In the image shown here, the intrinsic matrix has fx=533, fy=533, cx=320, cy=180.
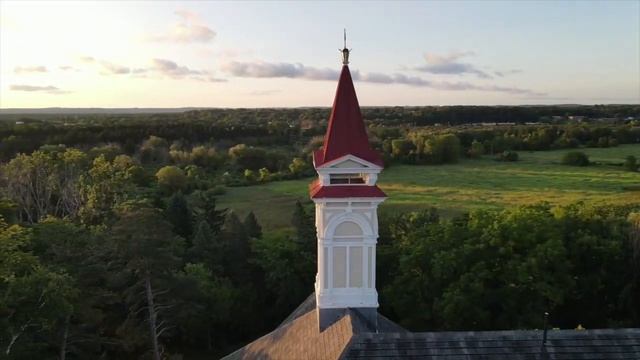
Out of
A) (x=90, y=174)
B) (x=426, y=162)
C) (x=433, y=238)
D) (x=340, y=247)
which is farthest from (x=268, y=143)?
(x=340, y=247)

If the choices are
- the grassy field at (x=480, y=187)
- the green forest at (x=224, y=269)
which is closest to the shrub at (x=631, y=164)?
the grassy field at (x=480, y=187)

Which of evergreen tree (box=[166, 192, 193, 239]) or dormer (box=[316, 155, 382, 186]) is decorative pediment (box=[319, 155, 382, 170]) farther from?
evergreen tree (box=[166, 192, 193, 239])

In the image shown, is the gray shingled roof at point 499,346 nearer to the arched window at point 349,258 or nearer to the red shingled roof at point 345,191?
the arched window at point 349,258

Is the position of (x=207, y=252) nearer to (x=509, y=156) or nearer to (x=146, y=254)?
(x=146, y=254)

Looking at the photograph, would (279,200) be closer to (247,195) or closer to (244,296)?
(247,195)

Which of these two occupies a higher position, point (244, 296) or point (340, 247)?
point (340, 247)

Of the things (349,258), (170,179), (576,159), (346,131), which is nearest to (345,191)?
(346,131)

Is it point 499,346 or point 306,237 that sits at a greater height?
point 499,346
